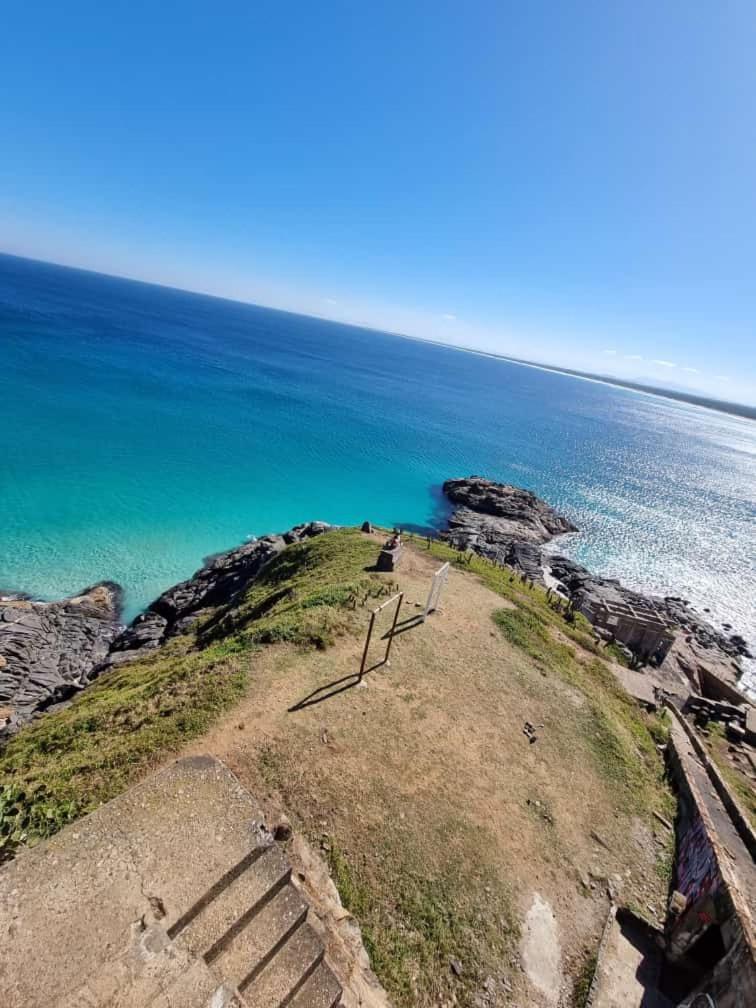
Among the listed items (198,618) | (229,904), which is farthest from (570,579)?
(229,904)

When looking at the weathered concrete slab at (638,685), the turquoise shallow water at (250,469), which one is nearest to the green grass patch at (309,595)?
the turquoise shallow water at (250,469)

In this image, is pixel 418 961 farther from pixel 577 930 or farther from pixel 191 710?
pixel 191 710

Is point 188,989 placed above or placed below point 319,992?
above

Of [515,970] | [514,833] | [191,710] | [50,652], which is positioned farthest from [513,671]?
[50,652]

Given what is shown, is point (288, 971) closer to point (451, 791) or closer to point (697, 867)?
point (451, 791)

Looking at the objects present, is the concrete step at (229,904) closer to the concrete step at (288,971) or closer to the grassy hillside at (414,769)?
the concrete step at (288,971)

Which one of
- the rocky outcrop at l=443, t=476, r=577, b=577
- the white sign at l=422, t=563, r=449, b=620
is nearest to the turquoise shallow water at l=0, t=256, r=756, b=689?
the rocky outcrop at l=443, t=476, r=577, b=577

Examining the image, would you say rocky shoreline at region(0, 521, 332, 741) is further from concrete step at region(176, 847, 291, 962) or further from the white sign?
concrete step at region(176, 847, 291, 962)
